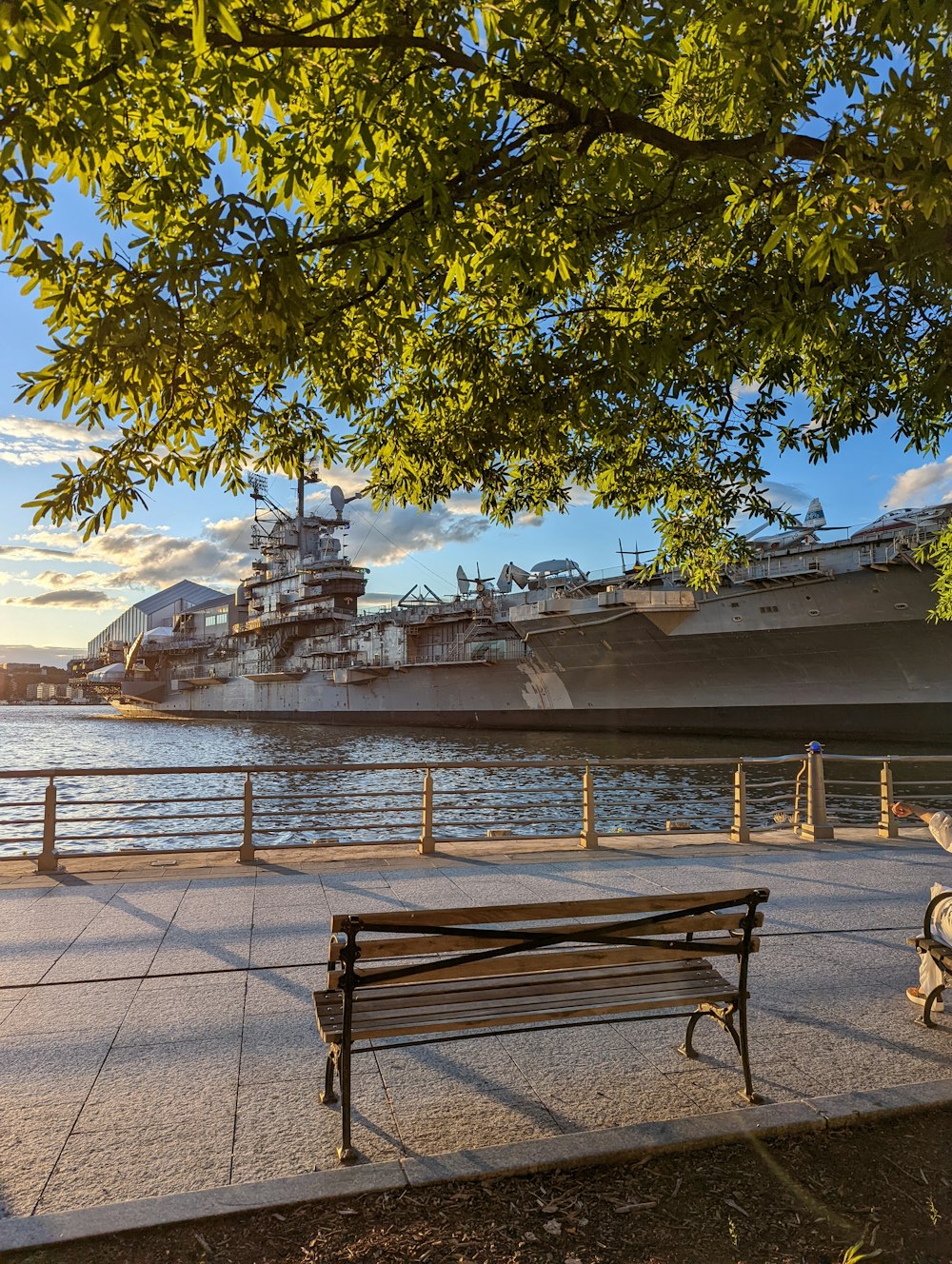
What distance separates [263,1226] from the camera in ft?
8.19

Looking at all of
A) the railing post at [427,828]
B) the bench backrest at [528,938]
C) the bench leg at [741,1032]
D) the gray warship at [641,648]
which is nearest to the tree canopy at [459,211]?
the bench backrest at [528,938]

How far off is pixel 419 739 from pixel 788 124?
4042 centimetres

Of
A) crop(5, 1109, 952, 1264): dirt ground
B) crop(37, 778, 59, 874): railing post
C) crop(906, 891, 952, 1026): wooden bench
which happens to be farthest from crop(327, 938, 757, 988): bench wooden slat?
crop(37, 778, 59, 874): railing post

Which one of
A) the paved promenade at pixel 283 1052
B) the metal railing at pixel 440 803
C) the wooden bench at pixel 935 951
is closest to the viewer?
the paved promenade at pixel 283 1052

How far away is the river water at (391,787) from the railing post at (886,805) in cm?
48

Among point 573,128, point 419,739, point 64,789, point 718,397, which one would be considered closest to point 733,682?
point 419,739

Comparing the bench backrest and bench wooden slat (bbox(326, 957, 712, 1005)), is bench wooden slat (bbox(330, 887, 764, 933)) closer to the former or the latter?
the bench backrest

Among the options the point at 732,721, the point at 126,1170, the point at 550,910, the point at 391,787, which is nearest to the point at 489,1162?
the point at 550,910

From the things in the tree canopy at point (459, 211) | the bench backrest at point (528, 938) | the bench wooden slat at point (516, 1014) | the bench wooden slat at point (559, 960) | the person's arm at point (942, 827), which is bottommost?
the bench wooden slat at point (516, 1014)

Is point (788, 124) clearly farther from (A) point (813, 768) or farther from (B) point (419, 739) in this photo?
(B) point (419, 739)

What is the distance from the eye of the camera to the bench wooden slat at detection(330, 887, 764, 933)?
3051 millimetres

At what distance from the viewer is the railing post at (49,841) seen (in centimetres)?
759

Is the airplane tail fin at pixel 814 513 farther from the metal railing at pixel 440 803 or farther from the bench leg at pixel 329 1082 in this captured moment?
the bench leg at pixel 329 1082

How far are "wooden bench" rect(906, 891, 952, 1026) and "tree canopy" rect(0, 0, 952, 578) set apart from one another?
9.26 feet
